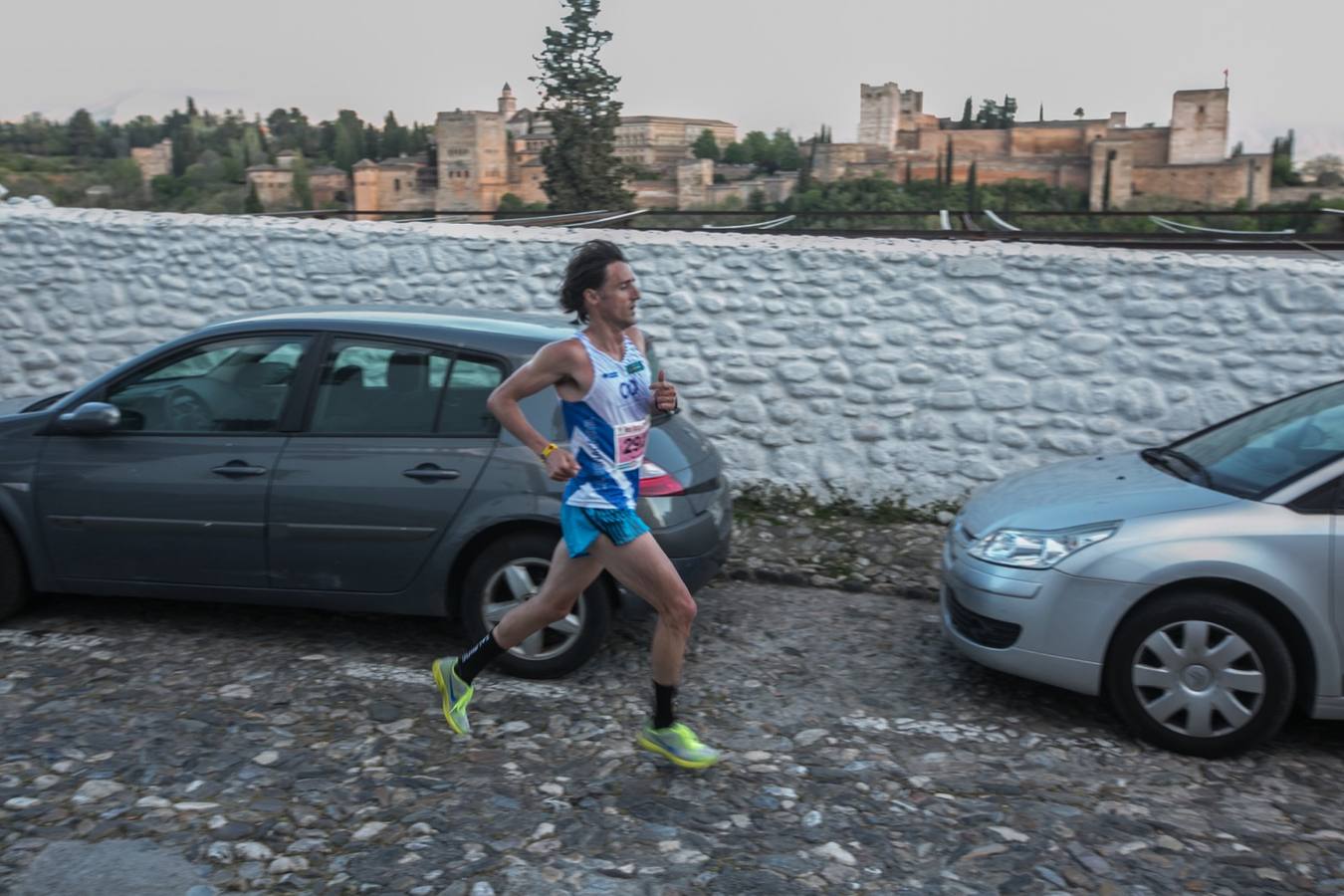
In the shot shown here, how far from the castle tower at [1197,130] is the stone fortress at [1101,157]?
0.32 ft

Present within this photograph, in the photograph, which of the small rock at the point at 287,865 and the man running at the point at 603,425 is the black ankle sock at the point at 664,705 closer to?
the man running at the point at 603,425

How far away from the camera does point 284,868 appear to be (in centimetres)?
361

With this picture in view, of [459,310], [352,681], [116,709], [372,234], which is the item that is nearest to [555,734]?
[352,681]

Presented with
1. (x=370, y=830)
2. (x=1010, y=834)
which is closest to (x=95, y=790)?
(x=370, y=830)

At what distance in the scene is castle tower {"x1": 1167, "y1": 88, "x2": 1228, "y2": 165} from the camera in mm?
119625

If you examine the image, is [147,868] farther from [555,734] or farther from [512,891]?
[555,734]

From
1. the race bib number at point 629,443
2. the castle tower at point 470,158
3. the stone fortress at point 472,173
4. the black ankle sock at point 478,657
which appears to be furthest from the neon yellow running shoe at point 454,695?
the castle tower at point 470,158

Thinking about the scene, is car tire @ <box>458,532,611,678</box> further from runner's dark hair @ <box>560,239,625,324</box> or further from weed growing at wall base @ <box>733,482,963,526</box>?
weed growing at wall base @ <box>733,482,963,526</box>

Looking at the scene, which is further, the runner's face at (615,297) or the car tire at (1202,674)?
the car tire at (1202,674)

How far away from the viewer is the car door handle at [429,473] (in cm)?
509

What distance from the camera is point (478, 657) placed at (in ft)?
14.7

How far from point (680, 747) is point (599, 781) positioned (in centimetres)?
30

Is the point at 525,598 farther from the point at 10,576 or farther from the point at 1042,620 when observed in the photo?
the point at 10,576

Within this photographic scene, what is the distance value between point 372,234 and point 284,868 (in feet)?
19.2
